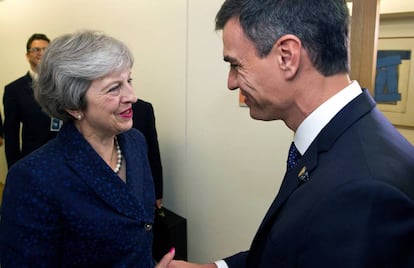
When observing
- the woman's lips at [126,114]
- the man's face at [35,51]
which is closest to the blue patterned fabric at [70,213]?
the woman's lips at [126,114]

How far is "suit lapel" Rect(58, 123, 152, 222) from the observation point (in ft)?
3.69

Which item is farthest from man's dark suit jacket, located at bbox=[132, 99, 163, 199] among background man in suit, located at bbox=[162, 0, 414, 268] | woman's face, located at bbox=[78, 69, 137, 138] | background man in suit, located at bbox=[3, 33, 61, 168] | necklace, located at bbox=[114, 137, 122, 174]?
background man in suit, located at bbox=[162, 0, 414, 268]

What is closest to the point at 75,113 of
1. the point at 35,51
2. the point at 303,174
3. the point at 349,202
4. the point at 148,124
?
the point at 303,174

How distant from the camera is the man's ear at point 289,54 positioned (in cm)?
73

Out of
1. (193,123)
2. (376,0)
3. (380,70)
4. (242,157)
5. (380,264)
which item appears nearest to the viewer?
(380,264)

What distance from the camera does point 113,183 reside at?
45.9 inches

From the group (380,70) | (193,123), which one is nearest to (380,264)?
(380,70)

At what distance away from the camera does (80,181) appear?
1.11m

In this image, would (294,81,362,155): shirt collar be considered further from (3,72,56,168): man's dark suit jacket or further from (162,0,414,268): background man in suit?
(3,72,56,168): man's dark suit jacket

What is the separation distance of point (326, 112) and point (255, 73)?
19 cm

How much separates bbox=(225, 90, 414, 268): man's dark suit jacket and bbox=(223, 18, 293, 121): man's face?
14 centimetres

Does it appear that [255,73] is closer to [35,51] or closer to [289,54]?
[289,54]

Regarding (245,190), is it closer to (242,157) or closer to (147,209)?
(242,157)

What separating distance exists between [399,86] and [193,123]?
4.54 ft
